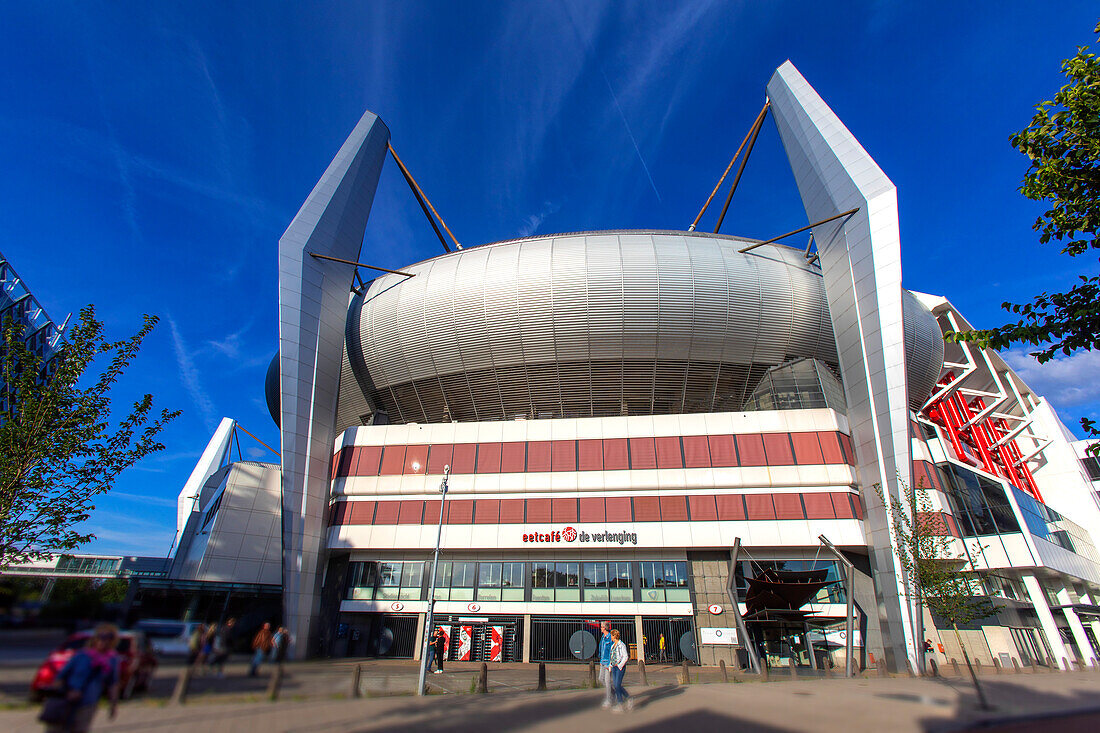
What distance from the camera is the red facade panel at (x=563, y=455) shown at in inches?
1384

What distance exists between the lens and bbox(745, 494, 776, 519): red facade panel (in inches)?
1258

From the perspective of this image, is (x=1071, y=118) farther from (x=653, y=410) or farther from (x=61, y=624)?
(x=653, y=410)

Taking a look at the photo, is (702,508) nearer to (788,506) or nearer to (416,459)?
(788,506)

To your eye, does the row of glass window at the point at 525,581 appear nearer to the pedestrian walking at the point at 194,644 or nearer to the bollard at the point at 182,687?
the pedestrian walking at the point at 194,644

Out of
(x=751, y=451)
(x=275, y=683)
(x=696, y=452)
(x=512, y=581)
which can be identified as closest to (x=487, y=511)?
(x=512, y=581)

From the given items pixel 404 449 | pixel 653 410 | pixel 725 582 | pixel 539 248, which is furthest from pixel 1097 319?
pixel 404 449

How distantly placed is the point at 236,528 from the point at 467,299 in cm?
2691

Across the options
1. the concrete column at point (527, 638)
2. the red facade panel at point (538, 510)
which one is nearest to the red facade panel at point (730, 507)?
A: the red facade panel at point (538, 510)

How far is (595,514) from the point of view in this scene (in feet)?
110

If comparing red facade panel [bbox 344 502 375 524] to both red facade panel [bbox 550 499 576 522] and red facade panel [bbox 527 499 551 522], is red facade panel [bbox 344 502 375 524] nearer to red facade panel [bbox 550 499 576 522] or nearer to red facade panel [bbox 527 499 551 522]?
red facade panel [bbox 527 499 551 522]

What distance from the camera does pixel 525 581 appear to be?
3338cm

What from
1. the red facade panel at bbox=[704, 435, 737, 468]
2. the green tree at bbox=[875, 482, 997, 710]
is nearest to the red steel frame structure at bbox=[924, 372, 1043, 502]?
Answer: the green tree at bbox=[875, 482, 997, 710]

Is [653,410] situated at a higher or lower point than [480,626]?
higher

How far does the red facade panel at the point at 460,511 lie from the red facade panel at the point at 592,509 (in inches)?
297
